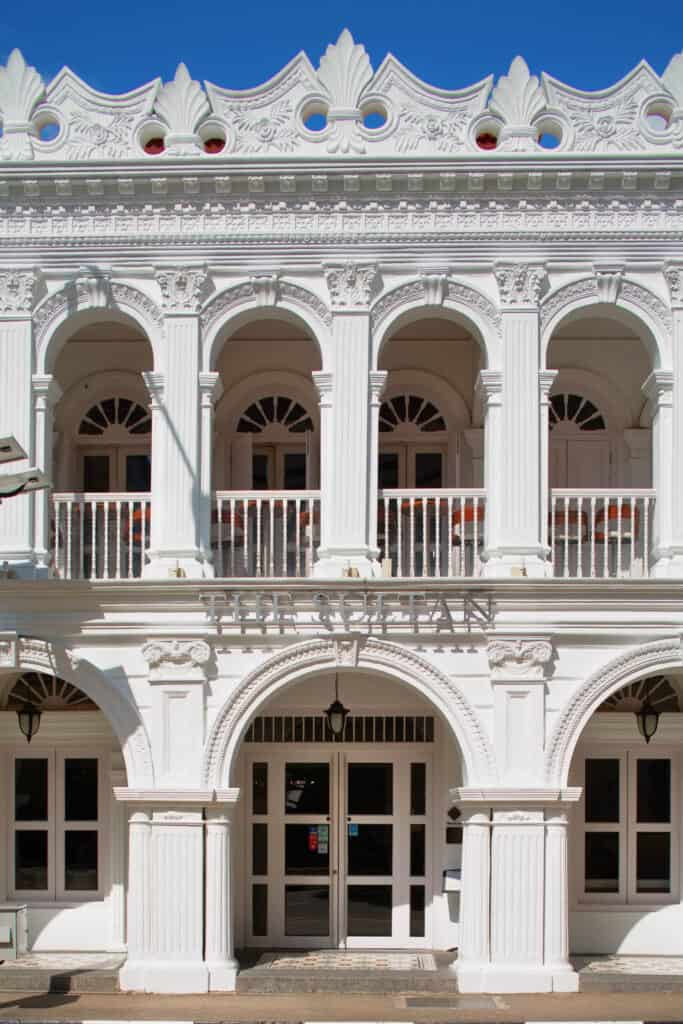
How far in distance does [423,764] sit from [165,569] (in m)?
3.88

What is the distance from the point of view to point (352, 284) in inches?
567

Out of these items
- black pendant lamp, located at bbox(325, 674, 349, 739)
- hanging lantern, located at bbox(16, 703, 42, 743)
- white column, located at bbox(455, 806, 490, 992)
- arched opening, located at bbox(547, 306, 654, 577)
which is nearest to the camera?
white column, located at bbox(455, 806, 490, 992)

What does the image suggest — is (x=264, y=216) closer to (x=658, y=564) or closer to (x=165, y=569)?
(x=165, y=569)

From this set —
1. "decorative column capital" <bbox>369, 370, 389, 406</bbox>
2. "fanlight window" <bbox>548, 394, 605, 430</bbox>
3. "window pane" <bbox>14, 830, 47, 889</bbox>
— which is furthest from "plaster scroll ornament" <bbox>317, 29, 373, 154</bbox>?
"window pane" <bbox>14, 830, 47, 889</bbox>

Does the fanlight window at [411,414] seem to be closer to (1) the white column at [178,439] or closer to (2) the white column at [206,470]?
(2) the white column at [206,470]

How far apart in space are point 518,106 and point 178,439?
4.92 metres

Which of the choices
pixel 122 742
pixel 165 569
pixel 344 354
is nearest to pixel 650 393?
pixel 344 354

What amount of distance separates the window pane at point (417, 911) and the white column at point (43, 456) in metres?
5.50

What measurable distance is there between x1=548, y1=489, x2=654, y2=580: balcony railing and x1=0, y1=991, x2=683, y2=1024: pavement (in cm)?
410

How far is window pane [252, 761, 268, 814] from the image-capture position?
15898 mm

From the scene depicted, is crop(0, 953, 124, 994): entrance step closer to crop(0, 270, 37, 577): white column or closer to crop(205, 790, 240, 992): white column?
crop(205, 790, 240, 992): white column

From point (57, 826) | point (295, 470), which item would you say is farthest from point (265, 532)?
point (57, 826)

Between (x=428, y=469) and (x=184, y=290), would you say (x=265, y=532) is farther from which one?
(x=184, y=290)

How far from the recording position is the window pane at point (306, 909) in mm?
15711
